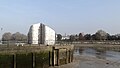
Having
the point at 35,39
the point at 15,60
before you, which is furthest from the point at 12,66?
the point at 35,39

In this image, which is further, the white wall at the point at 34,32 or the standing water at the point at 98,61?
the white wall at the point at 34,32

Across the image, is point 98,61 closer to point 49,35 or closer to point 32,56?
point 49,35

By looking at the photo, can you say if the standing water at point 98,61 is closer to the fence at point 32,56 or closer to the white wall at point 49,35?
the fence at point 32,56

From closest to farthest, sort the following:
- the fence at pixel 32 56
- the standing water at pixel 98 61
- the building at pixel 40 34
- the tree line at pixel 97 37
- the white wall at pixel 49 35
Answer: the fence at pixel 32 56, the standing water at pixel 98 61, the white wall at pixel 49 35, the building at pixel 40 34, the tree line at pixel 97 37

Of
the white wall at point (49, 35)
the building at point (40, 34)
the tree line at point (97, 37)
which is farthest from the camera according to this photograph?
the tree line at point (97, 37)

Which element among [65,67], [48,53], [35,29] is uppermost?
[35,29]

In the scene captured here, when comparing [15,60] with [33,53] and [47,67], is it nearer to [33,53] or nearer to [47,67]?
[33,53]

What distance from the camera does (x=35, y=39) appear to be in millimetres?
41156

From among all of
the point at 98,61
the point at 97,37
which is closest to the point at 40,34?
the point at 98,61

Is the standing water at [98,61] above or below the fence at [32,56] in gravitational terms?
below

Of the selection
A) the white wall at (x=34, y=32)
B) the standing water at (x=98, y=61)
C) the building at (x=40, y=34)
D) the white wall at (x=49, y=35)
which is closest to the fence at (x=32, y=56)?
the standing water at (x=98, y=61)

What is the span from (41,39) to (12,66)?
2040 cm

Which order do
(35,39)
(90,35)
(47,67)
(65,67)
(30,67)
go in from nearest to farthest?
(30,67), (47,67), (65,67), (35,39), (90,35)

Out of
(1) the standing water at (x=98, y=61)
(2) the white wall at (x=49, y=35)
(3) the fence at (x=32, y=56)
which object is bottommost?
(1) the standing water at (x=98, y=61)
